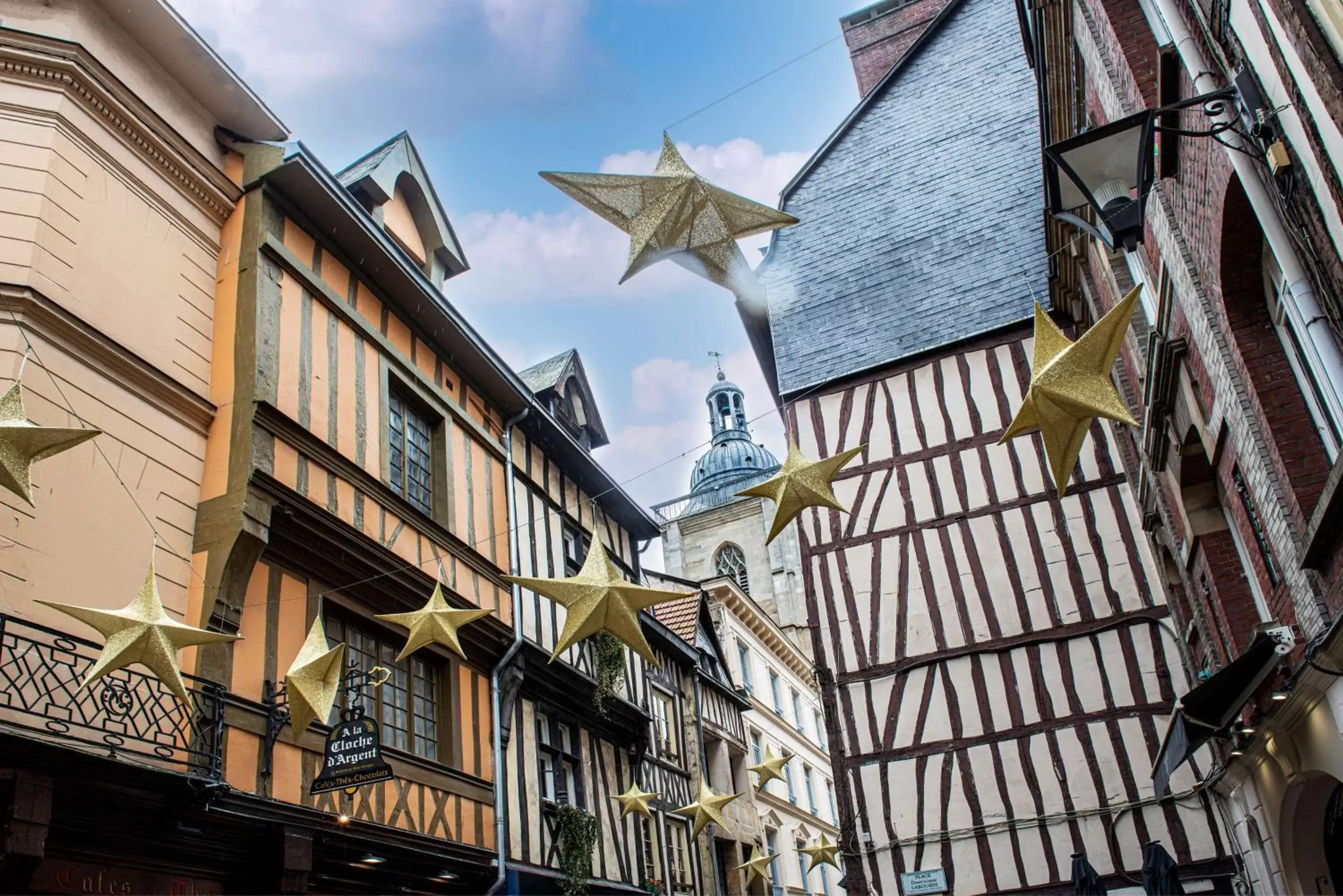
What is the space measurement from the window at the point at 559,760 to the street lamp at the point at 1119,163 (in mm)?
9007

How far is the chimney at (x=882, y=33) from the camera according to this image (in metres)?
20.1

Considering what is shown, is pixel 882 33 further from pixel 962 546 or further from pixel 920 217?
pixel 962 546

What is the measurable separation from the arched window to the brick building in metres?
26.8

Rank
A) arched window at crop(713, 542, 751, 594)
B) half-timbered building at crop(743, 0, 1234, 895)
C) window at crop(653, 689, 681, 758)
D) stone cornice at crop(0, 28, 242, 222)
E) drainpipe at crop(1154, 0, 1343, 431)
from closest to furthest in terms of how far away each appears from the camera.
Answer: drainpipe at crop(1154, 0, 1343, 431) → stone cornice at crop(0, 28, 242, 222) → half-timbered building at crop(743, 0, 1234, 895) → window at crop(653, 689, 681, 758) → arched window at crop(713, 542, 751, 594)

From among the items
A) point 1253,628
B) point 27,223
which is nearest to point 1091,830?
point 1253,628

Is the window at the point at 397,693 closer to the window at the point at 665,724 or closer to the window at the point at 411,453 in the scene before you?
the window at the point at 411,453

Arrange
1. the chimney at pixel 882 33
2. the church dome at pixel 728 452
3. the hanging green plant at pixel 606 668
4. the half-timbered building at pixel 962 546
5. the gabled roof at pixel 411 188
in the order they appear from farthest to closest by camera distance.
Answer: the church dome at pixel 728 452
the chimney at pixel 882 33
the hanging green plant at pixel 606 668
the half-timbered building at pixel 962 546
the gabled roof at pixel 411 188

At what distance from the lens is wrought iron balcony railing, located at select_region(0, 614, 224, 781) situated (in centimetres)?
580

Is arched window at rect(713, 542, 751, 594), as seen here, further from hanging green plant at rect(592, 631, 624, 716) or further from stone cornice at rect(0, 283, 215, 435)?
stone cornice at rect(0, 283, 215, 435)

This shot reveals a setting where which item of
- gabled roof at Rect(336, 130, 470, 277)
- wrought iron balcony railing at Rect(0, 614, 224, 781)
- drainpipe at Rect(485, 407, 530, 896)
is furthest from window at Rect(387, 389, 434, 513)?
wrought iron balcony railing at Rect(0, 614, 224, 781)

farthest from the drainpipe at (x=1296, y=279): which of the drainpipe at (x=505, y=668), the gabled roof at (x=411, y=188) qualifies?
the gabled roof at (x=411, y=188)

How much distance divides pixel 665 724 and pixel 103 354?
40.7ft

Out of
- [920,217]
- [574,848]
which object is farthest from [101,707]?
[920,217]

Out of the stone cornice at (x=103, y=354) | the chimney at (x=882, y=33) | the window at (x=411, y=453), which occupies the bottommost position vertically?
the stone cornice at (x=103, y=354)
